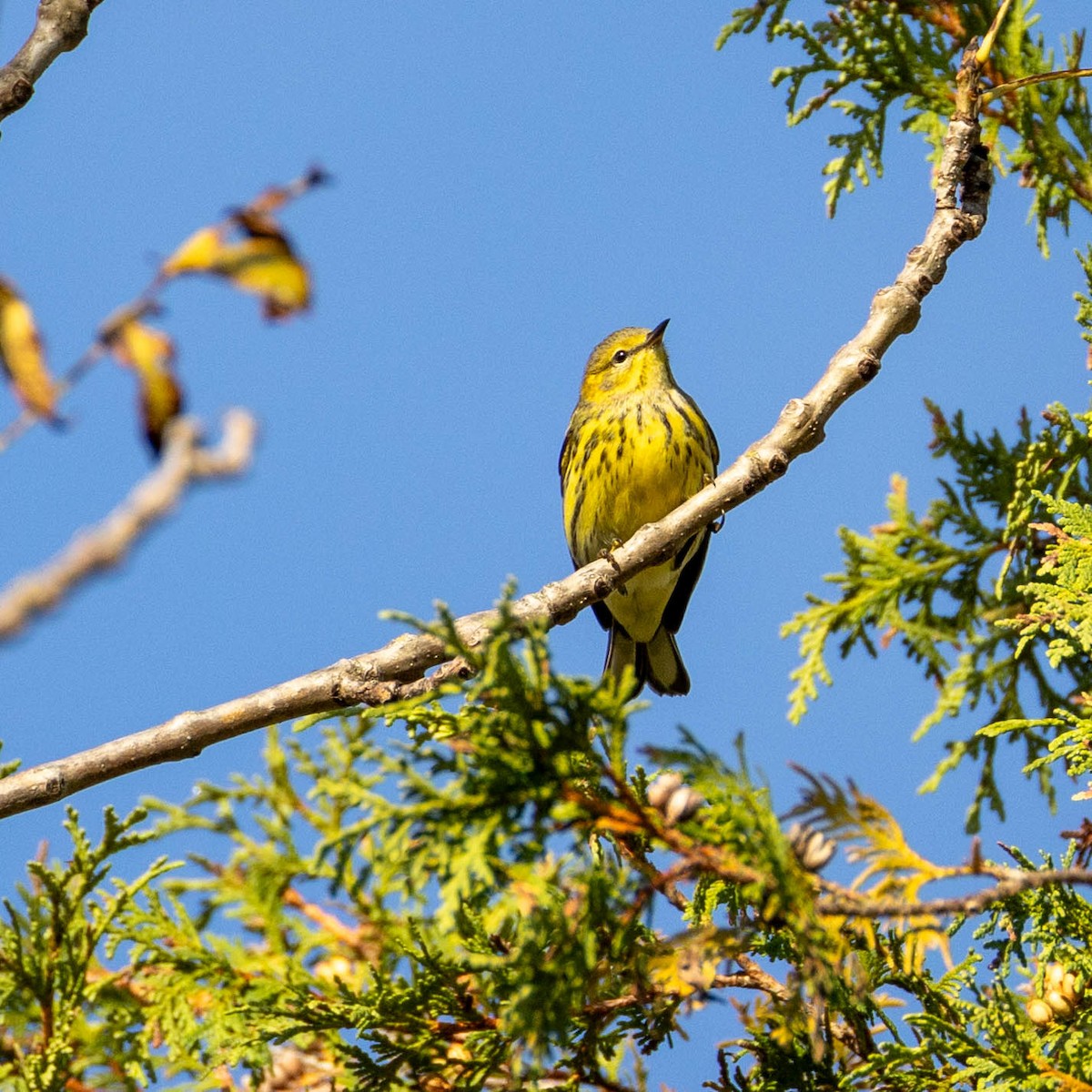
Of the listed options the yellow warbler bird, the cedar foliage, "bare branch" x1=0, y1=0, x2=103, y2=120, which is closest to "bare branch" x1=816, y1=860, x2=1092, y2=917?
the cedar foliage

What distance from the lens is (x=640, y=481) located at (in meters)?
6.23

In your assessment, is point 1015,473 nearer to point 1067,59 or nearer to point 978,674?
point 978,674

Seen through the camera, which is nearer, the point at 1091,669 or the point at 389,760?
the point at 389,760

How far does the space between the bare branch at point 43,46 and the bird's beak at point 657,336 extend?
4.32 metres

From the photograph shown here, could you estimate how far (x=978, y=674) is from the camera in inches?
186

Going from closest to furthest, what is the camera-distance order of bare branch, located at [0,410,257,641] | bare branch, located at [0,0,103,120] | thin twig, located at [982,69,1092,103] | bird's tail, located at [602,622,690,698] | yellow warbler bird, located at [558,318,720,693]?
bare branch, located at [0,410,257,641], bare branch, located at [0,0,103,120], thin twig, located at [982,69,1092,103], yellow warbler bird, located at [558,318,720,693], bird's tail, located at [602,622,690,698]

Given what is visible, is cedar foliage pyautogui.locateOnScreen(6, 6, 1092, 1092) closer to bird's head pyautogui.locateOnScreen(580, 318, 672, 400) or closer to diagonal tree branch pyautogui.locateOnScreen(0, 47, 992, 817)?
diagonal tree branch pyautogui.locateOnScreen(0, 47, 992, 817)

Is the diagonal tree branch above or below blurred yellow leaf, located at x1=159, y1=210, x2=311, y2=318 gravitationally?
above

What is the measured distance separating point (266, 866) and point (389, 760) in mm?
480

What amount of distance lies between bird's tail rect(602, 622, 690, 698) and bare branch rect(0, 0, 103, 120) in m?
4.24

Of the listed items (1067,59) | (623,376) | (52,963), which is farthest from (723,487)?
(623,376)

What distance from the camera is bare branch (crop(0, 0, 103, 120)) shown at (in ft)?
8.48

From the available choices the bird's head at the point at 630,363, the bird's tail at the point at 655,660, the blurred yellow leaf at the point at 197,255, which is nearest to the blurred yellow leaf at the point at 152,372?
the blurred yellow leaf at the point at 197,255

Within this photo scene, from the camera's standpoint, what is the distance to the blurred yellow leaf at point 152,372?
138 cm
